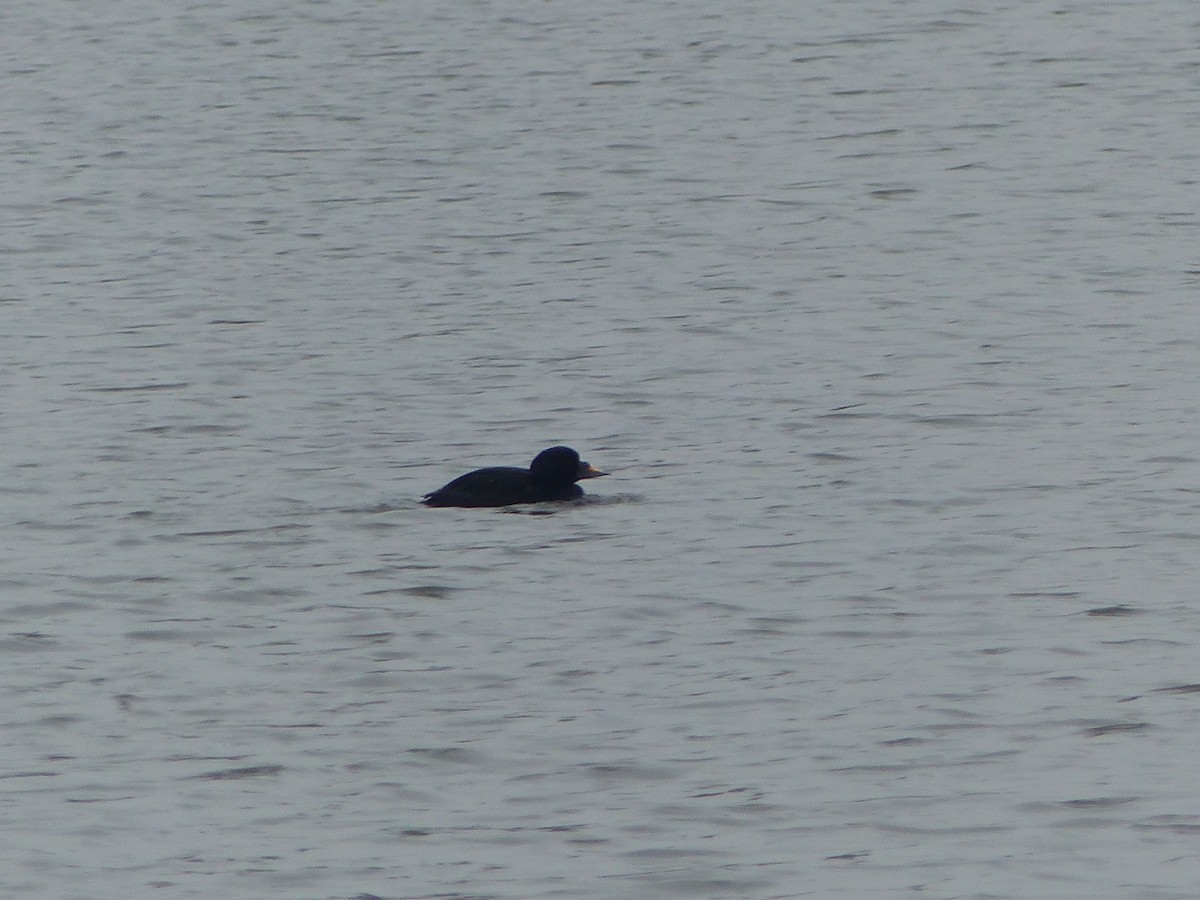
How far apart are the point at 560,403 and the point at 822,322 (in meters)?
2.73

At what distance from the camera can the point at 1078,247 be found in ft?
65.4

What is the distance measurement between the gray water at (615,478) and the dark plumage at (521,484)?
4.6 inches

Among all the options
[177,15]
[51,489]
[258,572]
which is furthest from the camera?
[177,15]

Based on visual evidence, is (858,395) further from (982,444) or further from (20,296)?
(20,296)

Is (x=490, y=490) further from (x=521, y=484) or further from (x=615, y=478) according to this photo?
(x=615, y=478)

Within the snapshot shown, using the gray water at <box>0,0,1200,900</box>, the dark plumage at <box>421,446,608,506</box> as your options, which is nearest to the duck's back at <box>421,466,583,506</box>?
the dark plumage at <box>421,446,608,506</box>

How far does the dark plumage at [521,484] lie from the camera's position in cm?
1352

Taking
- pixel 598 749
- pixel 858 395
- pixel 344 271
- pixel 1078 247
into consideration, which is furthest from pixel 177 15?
pixel 598 749

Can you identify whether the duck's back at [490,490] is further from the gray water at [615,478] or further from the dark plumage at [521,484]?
the gray water at [615,478]

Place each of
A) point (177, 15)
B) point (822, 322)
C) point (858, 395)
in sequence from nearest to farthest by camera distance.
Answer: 1. point (858, 395)
2. point (822, 322)
3. point (177, 15)

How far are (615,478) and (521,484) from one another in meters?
1.02

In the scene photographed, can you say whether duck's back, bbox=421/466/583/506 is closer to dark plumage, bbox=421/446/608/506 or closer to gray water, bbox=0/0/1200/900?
dark plumage, bbox=421/446/608/506

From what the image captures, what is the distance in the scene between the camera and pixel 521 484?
A: 1359 centimetres

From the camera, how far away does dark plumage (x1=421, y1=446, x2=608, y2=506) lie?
13.5 m
